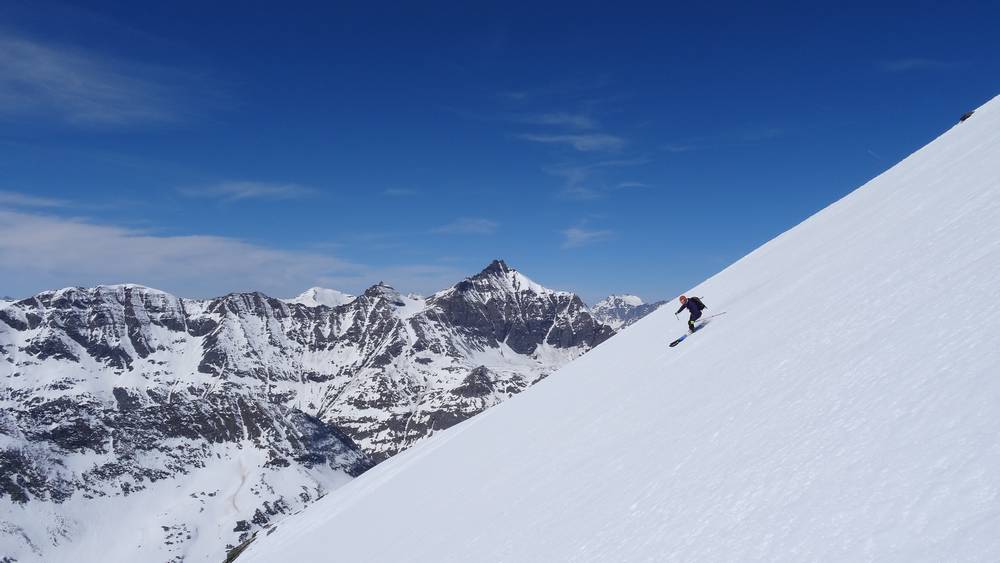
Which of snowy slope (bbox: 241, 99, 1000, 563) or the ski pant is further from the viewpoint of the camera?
the ski pant

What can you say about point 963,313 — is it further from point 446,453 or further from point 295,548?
point 295,548

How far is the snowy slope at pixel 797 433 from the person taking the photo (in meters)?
5.83

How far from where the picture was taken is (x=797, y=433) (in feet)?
27.0

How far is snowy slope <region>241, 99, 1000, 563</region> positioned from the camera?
5828mm

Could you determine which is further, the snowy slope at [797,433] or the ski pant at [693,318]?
the ski pant at [693,318]

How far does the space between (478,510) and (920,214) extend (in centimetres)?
1385

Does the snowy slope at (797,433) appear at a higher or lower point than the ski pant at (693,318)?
lower

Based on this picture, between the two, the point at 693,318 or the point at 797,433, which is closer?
the point at 797,433

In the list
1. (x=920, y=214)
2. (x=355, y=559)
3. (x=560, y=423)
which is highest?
(x=920, y=214)

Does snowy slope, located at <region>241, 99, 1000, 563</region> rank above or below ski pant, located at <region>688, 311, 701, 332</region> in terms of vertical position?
below

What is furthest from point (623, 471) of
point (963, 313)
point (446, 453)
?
point (446, 453)

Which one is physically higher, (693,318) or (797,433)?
(693,318)

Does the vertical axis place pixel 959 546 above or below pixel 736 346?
below

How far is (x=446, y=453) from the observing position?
24656mm
